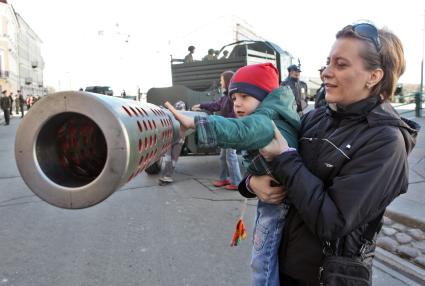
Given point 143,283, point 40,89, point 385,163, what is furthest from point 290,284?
point 40,89

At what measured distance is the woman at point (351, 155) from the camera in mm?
1312

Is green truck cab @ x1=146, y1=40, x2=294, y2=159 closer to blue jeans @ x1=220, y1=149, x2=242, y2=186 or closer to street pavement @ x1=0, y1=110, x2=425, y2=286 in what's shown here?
blue jeans @ x1=220, y1=149, x2=242, y2=186

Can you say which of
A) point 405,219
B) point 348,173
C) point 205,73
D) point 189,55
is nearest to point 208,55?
point 189,55

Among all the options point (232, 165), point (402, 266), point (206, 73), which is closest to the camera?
point (402, 266)

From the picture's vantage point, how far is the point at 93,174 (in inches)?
50.9

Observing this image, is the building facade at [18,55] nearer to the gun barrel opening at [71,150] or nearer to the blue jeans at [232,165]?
the blue jeans at [232,165]

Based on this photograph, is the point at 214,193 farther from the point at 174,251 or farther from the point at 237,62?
the point at 237,62

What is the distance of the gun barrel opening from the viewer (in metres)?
1.21

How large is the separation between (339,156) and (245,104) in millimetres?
535

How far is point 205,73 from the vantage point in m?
8.69

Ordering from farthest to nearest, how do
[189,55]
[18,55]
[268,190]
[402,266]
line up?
[18,55]
[189,55]
[402,266]
[268,190]

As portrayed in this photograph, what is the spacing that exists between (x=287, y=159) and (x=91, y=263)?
8.42 ft

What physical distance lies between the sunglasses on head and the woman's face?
3cm

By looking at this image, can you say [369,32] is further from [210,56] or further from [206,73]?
[210,56]
